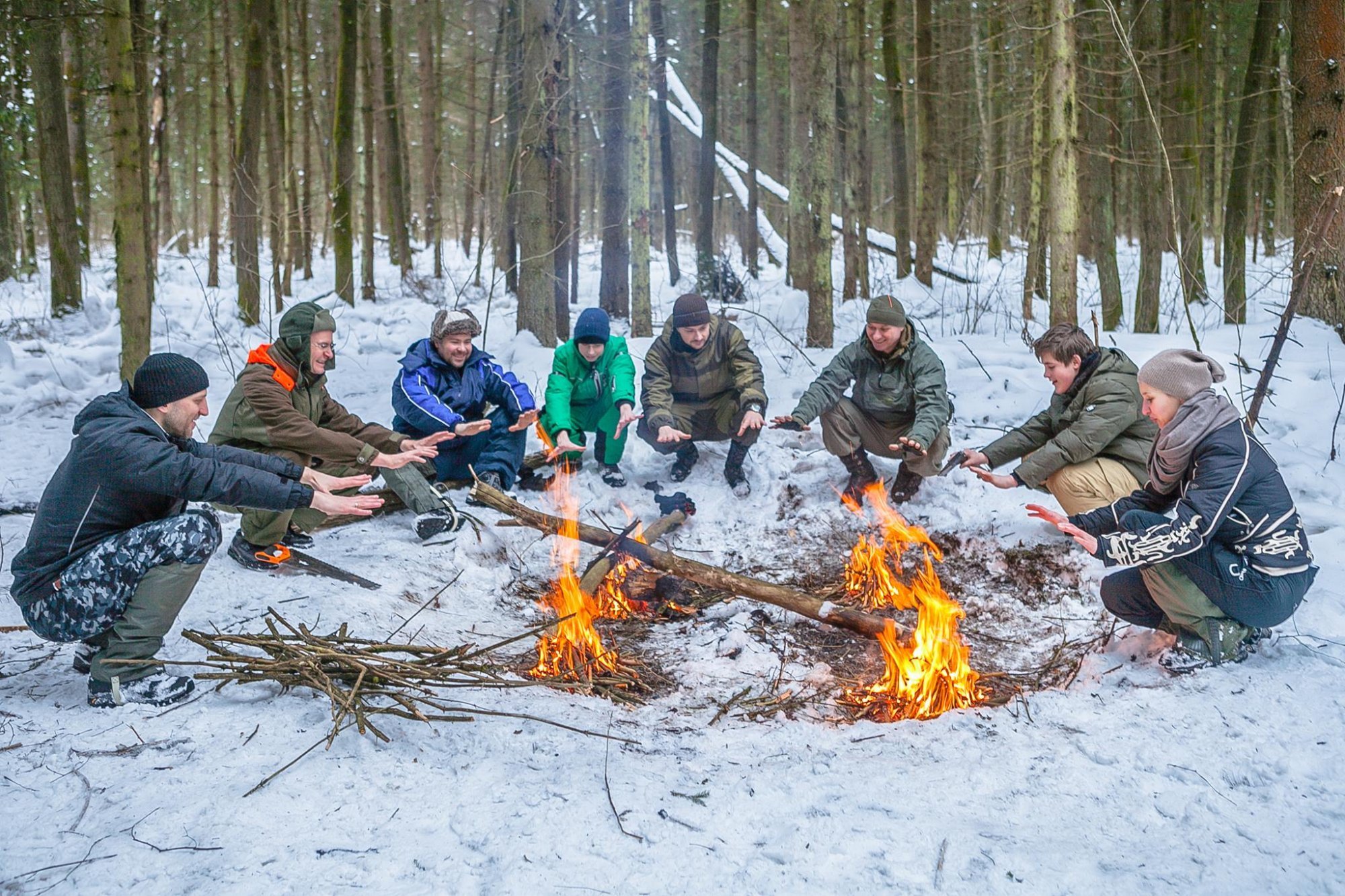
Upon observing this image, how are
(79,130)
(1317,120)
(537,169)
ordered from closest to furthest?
(1317,120)
(537,169)
(79,130)

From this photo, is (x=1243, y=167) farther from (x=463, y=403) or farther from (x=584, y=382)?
(x=463, y=403)

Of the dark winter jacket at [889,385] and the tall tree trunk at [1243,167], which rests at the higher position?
the tall tree trunk at [1243,167]

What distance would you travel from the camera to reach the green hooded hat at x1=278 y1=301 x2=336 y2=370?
15.4 feet

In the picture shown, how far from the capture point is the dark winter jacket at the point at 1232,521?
3.19m

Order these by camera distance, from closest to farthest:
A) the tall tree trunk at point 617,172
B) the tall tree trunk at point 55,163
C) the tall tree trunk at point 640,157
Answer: the tall tree trunk at point 640,157, the tall tree trunk at point 617,172, the tall tree trunk at point 55,163

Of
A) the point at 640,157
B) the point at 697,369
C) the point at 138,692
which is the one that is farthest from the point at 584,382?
the point at 138,692

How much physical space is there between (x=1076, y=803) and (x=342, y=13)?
1245 centimetres

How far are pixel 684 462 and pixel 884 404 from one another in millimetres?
1616

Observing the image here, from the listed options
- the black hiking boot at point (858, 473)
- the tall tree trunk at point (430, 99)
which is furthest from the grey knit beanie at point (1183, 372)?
the tall tree trunk at point (430, 99)

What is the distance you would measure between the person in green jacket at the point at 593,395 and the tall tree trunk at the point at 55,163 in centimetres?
900

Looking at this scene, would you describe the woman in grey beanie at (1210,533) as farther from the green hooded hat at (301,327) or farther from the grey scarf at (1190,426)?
the green hooded hat at (301,327)

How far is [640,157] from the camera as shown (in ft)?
29.0

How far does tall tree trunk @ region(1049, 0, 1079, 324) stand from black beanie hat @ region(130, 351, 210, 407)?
6.31 metres

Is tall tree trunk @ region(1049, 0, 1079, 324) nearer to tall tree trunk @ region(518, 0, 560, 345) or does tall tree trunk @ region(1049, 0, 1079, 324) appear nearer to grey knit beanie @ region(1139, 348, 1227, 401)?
grey knit beanie @ region(1139, 348, 1227, 401)
